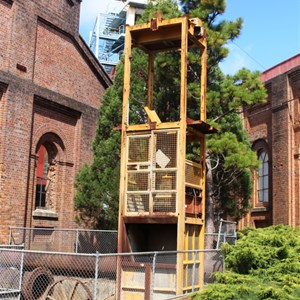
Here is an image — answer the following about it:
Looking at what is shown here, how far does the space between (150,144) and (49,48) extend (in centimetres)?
1013

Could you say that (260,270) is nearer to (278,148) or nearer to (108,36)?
(278,148)

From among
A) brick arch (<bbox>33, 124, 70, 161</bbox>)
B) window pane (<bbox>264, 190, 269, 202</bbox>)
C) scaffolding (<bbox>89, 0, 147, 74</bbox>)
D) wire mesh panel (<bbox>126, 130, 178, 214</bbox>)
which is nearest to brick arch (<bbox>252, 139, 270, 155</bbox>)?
window pane (<bbox>264, 190, 269, 202</bbox>)

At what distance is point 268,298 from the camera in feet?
31.2

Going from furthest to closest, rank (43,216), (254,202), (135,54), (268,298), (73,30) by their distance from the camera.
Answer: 1. (254,202)
2. (73,30)
3. (43,216)
4. (135,54)
5. (268,298)

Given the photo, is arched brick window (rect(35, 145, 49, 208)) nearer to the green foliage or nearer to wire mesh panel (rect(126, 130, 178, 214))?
wire mesh panel (rect(126, 130, 178, 214))

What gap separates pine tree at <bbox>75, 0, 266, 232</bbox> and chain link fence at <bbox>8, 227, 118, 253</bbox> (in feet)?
2.02

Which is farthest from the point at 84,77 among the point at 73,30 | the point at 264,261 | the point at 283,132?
the point at 264,261

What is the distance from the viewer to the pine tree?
15.6m

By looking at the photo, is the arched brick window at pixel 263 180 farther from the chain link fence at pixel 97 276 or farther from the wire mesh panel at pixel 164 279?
the wire mesh panel at pixel 164 279

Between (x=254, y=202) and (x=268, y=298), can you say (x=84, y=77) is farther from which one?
(x=268, y=298)

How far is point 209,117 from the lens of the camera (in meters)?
16.4

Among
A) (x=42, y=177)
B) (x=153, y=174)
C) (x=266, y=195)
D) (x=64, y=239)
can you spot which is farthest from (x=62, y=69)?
(x=266, y=195)

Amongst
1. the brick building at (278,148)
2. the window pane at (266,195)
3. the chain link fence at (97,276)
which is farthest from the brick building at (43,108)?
the window pane at (266,195)

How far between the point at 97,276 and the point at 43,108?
1194 cm
